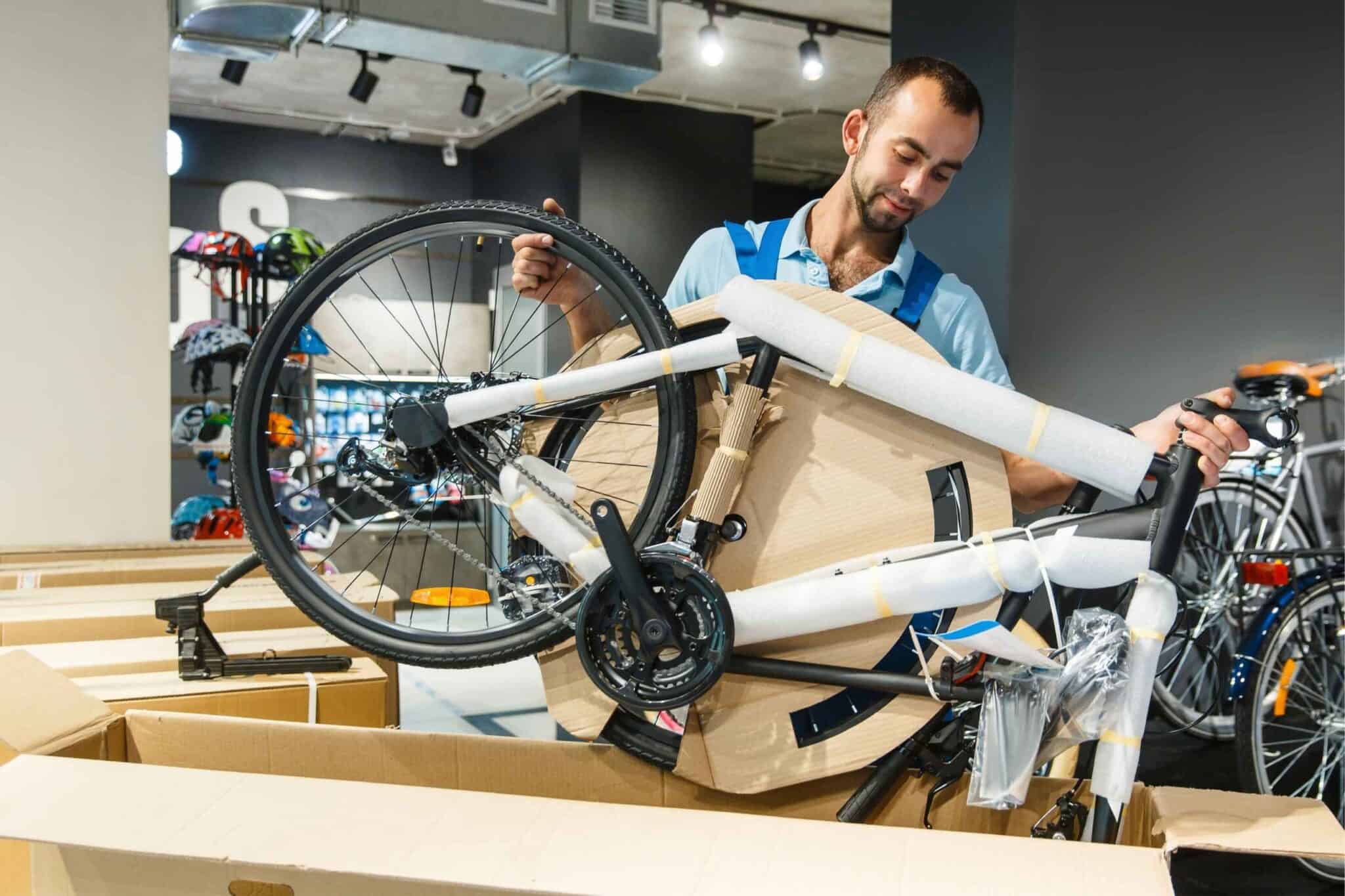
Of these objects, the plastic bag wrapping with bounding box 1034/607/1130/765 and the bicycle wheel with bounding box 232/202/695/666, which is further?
the bicycle wheel with bounding box 232/202/695/666

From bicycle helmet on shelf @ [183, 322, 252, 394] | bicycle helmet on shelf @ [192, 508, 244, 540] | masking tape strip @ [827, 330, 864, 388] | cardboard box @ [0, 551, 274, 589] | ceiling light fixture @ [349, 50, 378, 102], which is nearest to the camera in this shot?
masking tape strip @ [827, 330, 864, 388]

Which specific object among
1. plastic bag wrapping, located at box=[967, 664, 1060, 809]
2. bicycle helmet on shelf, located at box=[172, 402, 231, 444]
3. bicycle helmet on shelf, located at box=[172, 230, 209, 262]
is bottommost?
A: plastic bag wrapping, located at box=[967, 664, 1060, 809]

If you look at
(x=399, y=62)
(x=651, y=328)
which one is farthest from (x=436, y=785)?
(x=399, y=62)

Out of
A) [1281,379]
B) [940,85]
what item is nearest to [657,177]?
[1281,379]

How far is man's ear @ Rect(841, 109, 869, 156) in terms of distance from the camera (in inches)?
63.6

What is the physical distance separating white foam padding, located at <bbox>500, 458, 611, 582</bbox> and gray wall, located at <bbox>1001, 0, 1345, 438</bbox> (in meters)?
2.10

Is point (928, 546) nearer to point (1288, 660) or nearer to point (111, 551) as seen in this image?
point (1288, 660)

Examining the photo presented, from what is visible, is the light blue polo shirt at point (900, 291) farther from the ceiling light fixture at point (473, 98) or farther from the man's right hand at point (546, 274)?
the ceiling light fixture at point (473, 98)

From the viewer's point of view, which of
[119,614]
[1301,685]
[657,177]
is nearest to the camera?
[119,614]

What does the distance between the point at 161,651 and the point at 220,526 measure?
335 cm

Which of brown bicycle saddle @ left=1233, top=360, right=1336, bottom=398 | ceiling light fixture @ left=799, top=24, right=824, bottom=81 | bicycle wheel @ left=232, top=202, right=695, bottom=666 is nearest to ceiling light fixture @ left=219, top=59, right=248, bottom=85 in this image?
ceiling light fixture @ left=799, top=24, right=824, bottom=81

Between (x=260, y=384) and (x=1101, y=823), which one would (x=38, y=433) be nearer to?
(x=260, y=384)

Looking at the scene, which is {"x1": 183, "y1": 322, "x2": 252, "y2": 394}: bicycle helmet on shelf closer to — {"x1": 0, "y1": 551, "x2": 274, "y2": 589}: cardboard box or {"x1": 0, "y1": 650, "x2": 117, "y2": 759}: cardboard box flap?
{"x1": 0, "y1": 551, "x2": 274, "y2": 589}: cardboard box

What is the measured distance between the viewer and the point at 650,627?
4.08ft
